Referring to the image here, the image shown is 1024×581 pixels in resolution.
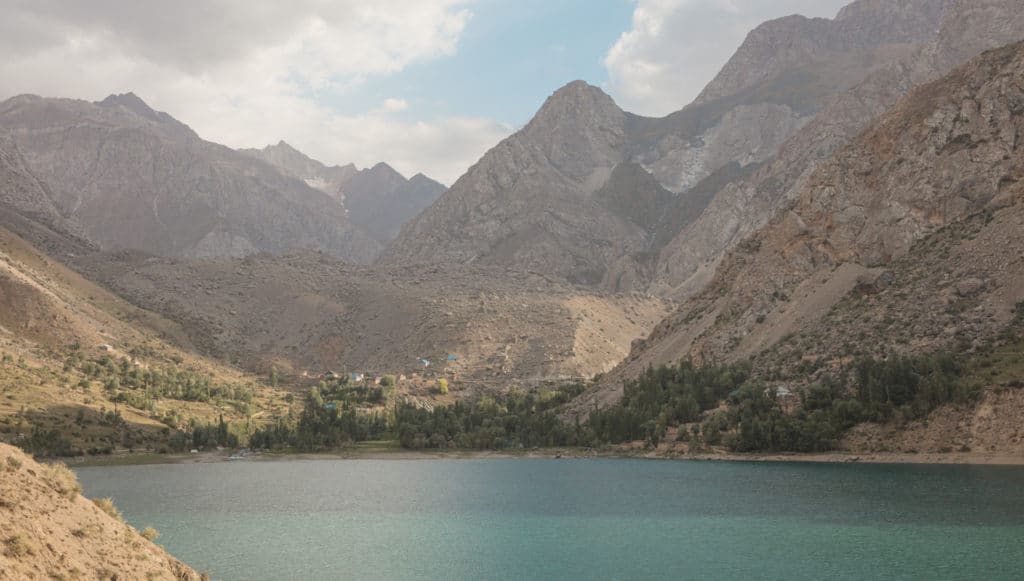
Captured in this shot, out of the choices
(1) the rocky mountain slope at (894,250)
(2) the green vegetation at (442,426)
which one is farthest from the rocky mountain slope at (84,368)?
(1) the rocky mountain slope at (894,250)

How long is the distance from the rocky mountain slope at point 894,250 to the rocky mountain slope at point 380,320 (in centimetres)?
3555

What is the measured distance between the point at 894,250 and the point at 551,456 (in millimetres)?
47991

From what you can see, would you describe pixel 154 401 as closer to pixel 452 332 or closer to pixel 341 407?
pixel 341 407

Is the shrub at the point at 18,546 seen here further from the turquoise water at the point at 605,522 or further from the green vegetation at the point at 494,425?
the green vegetation at the point at 494,425

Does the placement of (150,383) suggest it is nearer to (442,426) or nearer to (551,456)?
(442,426)

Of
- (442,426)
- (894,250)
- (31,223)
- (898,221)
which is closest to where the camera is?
(894,250)

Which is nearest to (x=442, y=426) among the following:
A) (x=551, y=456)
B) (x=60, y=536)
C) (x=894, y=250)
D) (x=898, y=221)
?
(x=551, y=456)

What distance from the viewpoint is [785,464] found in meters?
74.8

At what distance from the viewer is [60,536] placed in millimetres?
21031

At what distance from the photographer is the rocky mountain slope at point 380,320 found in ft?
508

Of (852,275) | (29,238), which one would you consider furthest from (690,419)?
(29,238)

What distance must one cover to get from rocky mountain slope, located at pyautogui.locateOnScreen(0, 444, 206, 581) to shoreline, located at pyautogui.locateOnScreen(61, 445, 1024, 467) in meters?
59.8

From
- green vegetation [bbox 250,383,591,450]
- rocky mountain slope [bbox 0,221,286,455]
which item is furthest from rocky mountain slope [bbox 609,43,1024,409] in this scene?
rocky mountain slope [bbox 0,221,286,455]

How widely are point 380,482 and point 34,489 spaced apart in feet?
181
